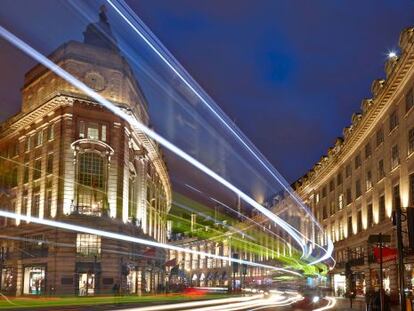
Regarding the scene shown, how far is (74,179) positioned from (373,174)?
29.3 metres

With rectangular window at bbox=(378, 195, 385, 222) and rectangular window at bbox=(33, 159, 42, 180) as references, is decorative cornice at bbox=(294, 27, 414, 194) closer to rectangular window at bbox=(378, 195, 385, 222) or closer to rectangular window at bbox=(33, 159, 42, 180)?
rectangular window at bbox=(378, 195, 385, 222)

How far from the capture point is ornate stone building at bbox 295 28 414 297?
43625mm

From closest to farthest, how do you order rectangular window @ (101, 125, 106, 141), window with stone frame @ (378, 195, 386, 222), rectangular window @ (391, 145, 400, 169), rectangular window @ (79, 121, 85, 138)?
rectangular window @ (391, 145, 400, 169)
window with stone frame @ (378, 195, 386, 222)
rectangular window @ (79, 121, 85, 138)
rectangular window @ (101, 125, 106, 141)

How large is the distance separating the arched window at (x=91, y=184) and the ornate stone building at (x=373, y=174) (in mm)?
25202

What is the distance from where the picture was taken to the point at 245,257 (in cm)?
13888

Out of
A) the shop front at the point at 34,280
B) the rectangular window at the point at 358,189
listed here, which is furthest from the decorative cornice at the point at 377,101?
the shop front at the point at 34,280

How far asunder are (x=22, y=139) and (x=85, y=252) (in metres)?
17.5

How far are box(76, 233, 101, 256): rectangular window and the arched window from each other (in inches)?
93.3

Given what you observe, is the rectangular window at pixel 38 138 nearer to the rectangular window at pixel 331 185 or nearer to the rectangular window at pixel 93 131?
the rectangular window at pixel 93 131

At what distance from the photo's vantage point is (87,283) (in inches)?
2260

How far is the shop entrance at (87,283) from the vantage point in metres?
57.0

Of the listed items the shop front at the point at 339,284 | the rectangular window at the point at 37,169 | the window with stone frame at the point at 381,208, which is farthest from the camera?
the shop front at the point at 339,284

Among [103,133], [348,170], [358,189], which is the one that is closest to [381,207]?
[358,189]

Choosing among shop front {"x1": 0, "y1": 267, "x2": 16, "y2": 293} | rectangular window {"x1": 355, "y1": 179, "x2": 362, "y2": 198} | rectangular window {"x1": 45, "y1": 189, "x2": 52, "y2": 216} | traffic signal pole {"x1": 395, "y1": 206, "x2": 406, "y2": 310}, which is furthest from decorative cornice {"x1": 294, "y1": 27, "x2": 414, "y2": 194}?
shop front {"x1": 0, "y1": 267, "x2": 16, "y2": 293}
